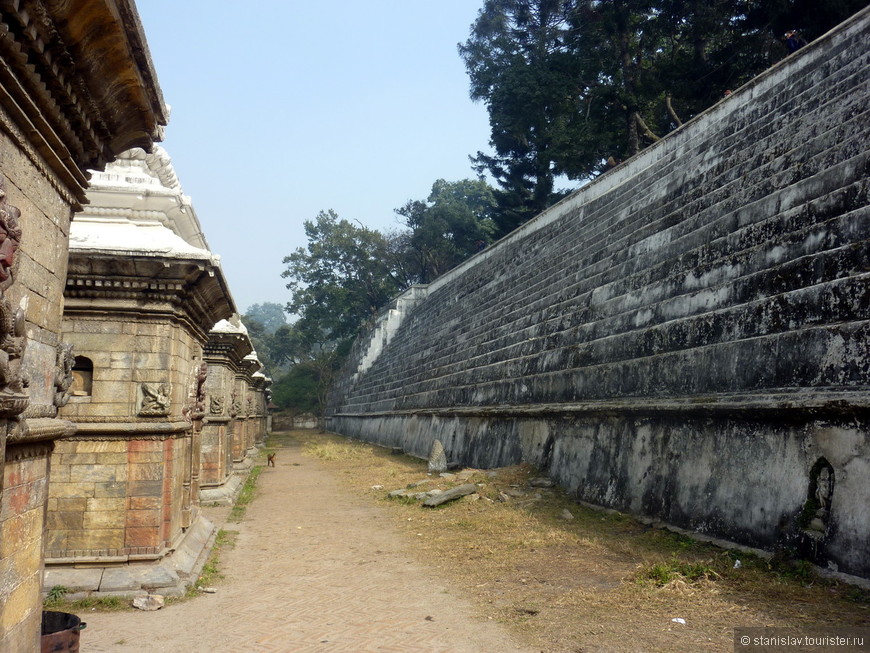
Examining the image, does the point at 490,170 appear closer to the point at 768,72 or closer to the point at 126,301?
the point at 768,72

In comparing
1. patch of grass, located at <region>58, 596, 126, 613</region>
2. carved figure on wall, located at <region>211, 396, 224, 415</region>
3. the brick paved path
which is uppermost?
carved figure on wall, located at <region>211, 396, 224, 415</region>

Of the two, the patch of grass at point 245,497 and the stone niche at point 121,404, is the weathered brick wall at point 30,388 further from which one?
the patch of grass at point 245,497

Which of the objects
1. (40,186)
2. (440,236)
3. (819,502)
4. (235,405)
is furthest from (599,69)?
(40,186)

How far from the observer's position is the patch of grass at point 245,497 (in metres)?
11.4

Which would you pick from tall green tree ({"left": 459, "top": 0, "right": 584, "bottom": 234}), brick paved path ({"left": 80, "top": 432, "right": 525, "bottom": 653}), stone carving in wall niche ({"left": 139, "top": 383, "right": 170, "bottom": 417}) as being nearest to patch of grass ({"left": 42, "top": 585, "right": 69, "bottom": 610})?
brick paved path ({"left": 80, "top": 432, "right": 525, "bottom": 653})

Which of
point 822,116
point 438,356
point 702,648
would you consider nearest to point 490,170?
point 438,356

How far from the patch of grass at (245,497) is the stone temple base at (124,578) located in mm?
4569

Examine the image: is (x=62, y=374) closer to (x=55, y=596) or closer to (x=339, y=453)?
(x=55, y=596)

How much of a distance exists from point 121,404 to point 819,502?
6505 mm

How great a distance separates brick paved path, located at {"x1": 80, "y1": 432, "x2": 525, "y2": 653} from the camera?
5078 mm

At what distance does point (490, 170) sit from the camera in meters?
37.3

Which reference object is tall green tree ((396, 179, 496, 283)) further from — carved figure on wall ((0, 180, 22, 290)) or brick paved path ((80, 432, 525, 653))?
carved figure on wall ((0, 180, 22, 290))

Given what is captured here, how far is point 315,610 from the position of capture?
6027 mm

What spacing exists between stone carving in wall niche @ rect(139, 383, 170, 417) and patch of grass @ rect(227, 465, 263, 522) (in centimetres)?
504
